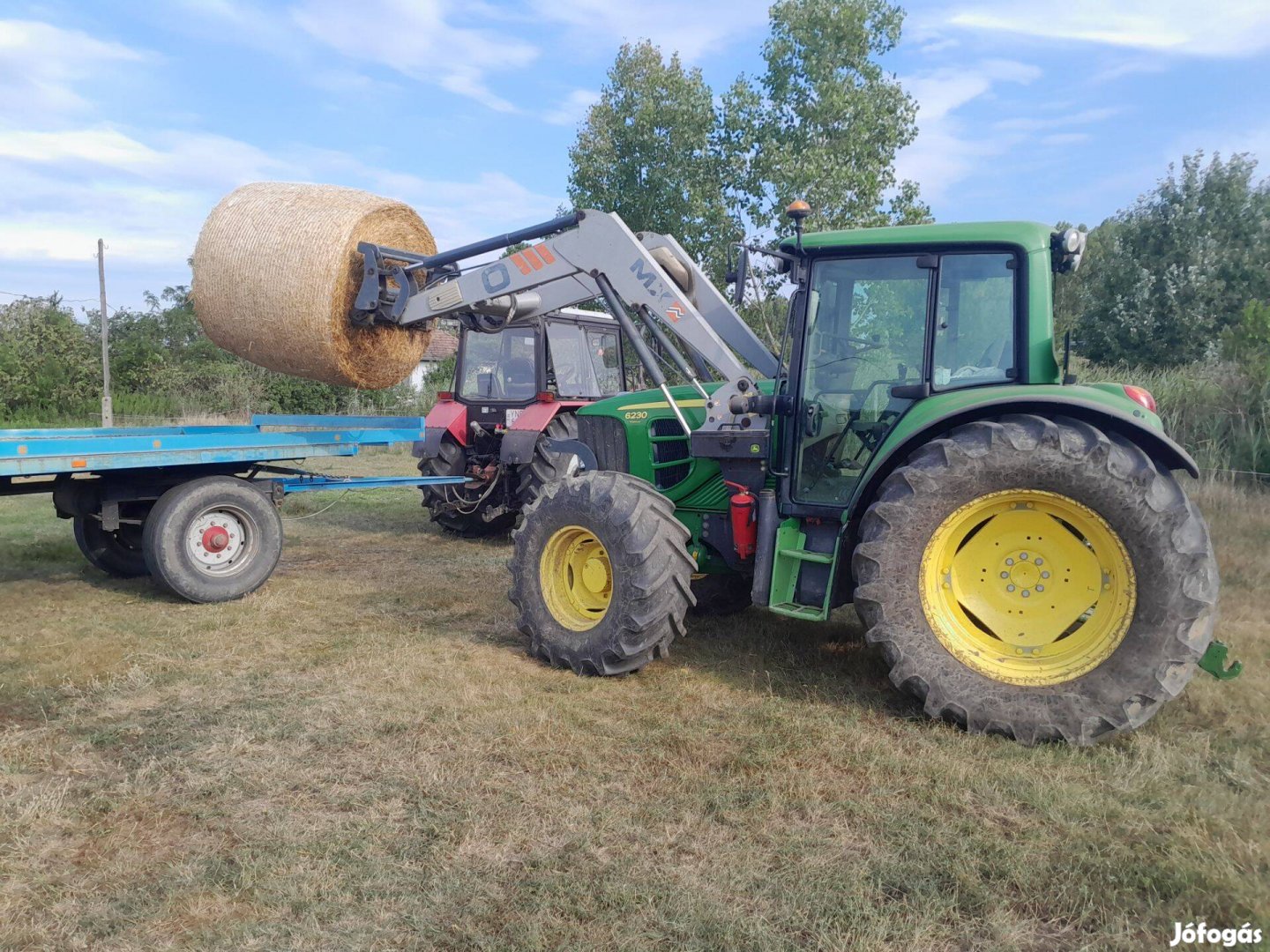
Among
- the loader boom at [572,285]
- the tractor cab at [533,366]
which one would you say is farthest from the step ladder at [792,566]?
the tractor cab at [533,366]

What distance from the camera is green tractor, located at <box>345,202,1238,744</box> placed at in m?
3.45

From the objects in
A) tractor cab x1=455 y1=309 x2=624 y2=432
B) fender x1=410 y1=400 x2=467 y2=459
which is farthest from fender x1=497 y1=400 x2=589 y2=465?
fender x1=410 y1=400 x2=467 y2=459

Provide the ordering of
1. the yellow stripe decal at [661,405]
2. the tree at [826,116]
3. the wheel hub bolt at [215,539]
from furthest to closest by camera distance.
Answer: the tree at [826,116]
the wheel hub bolt at [215,539]
the yellow stripe decal at [661,405]

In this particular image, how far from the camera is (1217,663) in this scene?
3.52 m

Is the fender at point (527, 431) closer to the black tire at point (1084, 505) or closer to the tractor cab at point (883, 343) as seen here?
the tractor cab at point (883, 343)

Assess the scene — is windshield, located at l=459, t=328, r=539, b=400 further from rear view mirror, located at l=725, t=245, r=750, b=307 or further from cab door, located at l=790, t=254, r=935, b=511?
cab door, located at l=790, t=254, r=935, b=511

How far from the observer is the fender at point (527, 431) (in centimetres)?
802

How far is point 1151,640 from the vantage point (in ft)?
11.1

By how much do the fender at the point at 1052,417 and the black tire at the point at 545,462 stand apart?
402 centimetres

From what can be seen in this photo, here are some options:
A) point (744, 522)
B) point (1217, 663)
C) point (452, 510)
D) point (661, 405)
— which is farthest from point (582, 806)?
point (452, 510)

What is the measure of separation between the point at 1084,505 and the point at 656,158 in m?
15.0

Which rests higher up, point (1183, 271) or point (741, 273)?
point (1183, 271)

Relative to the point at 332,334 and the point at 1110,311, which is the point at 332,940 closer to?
the point at 332,334

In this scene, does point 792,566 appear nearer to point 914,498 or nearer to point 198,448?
point 914,498
